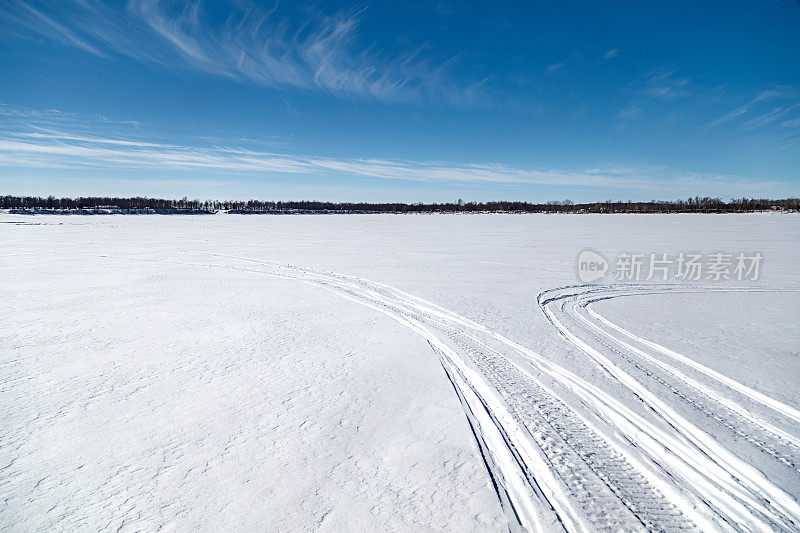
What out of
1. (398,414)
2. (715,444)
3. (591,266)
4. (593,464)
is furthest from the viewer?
(591,266)

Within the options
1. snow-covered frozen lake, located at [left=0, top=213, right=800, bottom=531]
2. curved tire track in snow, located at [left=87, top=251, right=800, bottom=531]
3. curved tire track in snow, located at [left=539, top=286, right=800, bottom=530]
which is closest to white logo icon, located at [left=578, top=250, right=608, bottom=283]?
snow-covered frozen lake, located at [left=0, top=213, right=800, bottom=531]

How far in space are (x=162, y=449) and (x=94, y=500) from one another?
512 millimetres

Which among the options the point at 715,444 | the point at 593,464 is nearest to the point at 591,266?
the point at 715,444

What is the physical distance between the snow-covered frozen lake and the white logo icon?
263 centimetres

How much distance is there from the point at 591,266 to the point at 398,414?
33.3ft

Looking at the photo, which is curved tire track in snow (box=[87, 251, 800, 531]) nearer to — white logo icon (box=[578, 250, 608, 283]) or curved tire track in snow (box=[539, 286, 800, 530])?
curved tire track in snow (box=[539, 286, 800, 530])

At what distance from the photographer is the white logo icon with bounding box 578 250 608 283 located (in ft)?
32.8

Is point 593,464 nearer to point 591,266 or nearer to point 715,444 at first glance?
point 715,444

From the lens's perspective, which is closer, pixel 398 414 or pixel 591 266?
pixel 398 414

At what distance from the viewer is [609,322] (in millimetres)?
6152

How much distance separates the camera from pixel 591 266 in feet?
38.4

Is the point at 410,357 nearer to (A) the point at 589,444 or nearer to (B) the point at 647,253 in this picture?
(A) the point at 589,444

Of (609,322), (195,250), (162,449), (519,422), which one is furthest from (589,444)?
(195,250)

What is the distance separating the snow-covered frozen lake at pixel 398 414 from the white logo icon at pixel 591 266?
2634 millimetres
